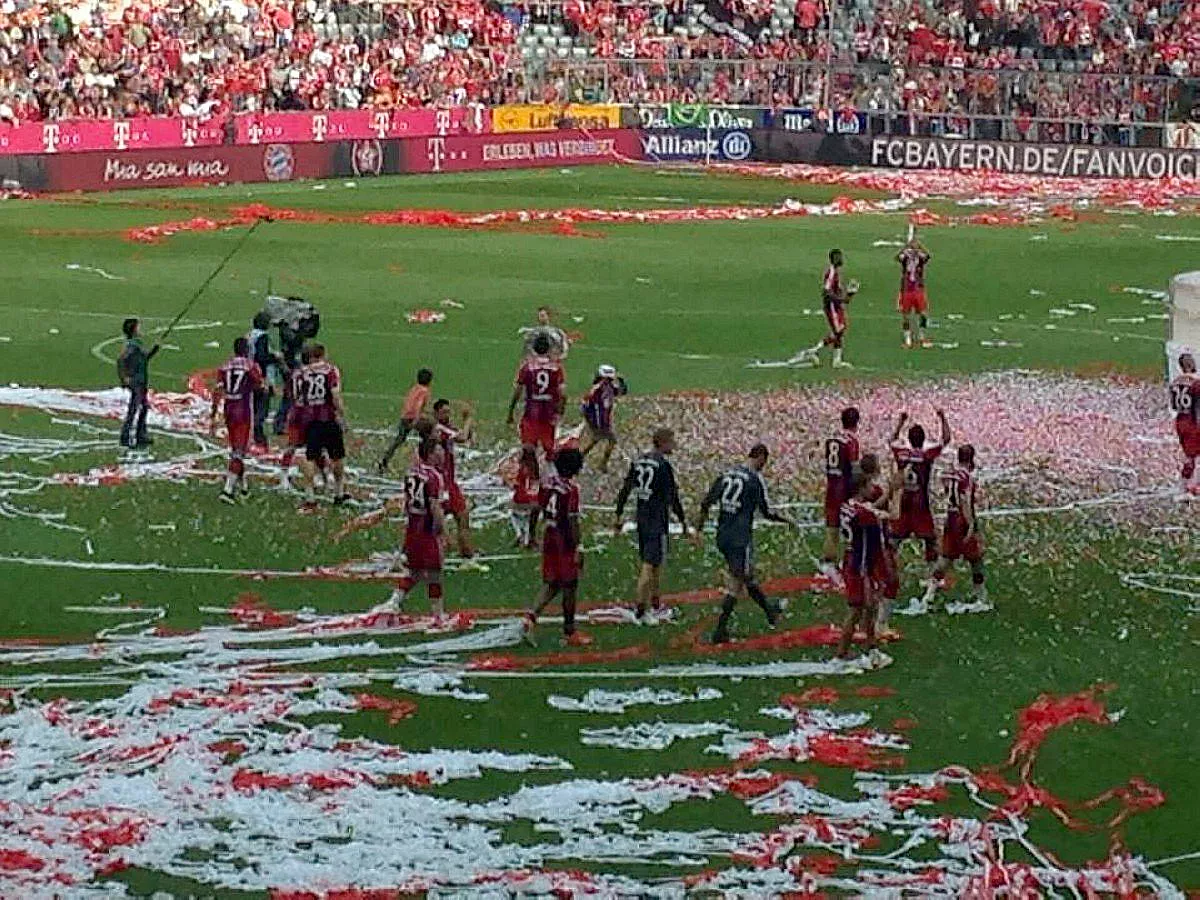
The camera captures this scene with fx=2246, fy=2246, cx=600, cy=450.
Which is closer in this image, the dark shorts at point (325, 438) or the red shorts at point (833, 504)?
the red shorts at point (833, 504)

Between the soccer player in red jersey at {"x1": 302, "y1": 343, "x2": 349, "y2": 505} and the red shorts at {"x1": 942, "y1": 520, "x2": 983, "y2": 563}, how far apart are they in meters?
6.74

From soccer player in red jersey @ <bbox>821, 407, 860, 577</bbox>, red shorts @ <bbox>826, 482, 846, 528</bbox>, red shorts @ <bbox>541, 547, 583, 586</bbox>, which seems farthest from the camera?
red shorts @ <bbox>826, 482, 846, 528</bbox>

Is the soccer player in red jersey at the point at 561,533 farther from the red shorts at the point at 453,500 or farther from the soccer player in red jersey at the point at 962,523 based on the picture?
the soccer player in red jersey at the point at 962,523

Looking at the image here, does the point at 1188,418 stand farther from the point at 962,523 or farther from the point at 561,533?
the point at 561,533

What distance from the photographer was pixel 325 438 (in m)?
23.0

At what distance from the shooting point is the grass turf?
16359 mm

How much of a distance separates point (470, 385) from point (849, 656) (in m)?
13.0

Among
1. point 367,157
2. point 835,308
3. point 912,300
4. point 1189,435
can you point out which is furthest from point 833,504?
point 367,157

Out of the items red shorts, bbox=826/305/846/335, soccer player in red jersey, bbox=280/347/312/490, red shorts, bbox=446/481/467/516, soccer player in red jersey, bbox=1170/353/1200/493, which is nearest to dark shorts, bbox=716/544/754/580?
red shorts, bbox=446/481/467/516

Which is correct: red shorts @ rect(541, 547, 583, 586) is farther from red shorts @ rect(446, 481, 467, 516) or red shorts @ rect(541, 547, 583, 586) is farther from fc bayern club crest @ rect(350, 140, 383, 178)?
fc bayern club crest @ rect(350, 140, 383, 178)

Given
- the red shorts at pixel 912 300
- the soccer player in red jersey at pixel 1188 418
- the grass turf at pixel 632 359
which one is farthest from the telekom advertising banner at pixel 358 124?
the soccer player in red jersey at pixel 1188 418

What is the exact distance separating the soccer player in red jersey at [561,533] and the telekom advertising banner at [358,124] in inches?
1713

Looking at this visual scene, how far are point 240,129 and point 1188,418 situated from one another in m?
39.8

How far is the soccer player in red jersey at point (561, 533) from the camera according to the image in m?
17.8
